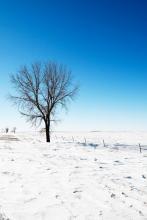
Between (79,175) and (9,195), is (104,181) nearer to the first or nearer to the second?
(79,175)

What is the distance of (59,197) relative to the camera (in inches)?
290

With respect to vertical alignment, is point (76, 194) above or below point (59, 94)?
below

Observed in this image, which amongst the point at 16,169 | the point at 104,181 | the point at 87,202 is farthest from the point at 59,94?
the point at 87,202

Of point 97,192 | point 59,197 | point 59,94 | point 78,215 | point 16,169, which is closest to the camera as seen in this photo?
point 78,215

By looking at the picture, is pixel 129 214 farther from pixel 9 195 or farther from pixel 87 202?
pixel 9 195

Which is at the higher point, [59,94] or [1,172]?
[59,94]

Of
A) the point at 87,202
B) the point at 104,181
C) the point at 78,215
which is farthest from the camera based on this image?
the point at 104,181

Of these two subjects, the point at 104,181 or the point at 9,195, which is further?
the point at 104,181

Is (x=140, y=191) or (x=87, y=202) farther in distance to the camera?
(x=140, y=191)

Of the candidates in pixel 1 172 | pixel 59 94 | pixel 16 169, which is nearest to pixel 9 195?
pixel 1 172

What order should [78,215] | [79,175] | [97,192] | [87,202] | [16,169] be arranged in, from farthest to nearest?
[16,169], [79,175], [97,192], [87,202], [78,215]

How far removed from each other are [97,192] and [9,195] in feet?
9.69

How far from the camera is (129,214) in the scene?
5.95 meters

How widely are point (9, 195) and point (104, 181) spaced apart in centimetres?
390
